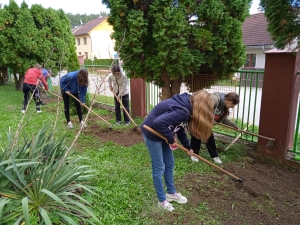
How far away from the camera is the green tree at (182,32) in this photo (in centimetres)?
389

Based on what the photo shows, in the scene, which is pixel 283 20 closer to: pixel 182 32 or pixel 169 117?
pixel 169 117

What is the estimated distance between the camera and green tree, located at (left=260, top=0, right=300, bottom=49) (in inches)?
96.7

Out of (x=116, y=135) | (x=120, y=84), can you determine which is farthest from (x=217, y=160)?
(x=120, y=84)

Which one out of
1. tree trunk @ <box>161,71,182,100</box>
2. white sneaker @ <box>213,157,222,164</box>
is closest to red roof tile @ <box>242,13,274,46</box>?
tree trunk @ <box>161,71,182,100</box>

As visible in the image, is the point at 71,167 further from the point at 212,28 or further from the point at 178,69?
the point at 212,28

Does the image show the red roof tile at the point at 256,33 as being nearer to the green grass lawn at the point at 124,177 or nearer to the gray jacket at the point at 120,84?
the gray jacket at the point at 120,84

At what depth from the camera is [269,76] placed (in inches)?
155

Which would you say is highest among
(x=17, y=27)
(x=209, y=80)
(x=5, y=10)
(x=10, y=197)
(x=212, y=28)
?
(x=5, y=10)

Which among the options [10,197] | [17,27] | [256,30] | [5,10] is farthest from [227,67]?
[256,30]

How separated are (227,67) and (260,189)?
6.59 ft

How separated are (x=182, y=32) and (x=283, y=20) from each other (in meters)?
1.71

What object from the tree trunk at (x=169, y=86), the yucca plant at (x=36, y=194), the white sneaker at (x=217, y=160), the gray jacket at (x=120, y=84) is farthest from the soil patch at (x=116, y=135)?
the yucca plant at (x=36, y=194)

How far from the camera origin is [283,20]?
8.31ft

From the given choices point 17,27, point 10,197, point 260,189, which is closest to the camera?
point 10,197
